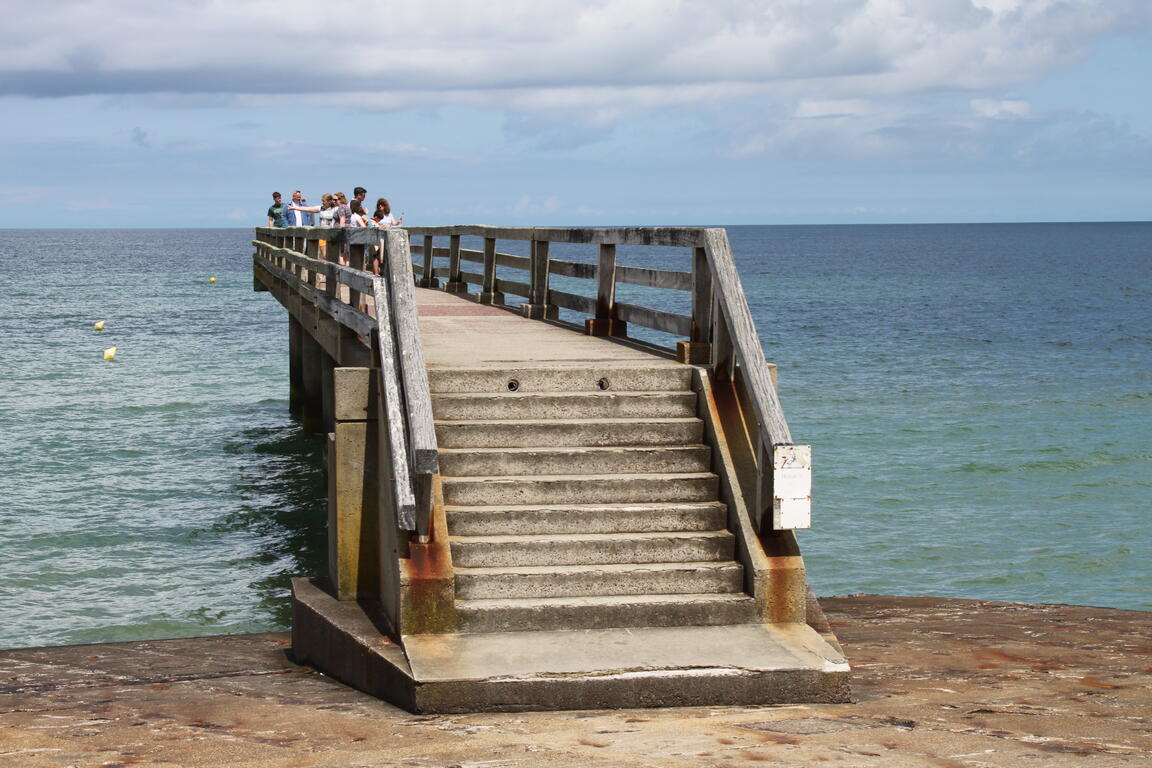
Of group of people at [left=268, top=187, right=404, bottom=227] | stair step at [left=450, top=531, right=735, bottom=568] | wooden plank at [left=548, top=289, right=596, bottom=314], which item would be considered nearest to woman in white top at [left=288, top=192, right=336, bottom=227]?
group of people at [left=268, top=187, right=404, bottom=227]

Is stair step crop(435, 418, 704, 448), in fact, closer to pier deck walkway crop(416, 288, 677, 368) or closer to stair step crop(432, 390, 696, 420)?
stair step crop(432, 390, 696, 420)

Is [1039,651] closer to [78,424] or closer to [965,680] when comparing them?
[965,680]

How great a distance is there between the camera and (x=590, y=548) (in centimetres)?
707

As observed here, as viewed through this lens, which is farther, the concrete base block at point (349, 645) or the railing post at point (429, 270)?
the railing post at point (429, 270)

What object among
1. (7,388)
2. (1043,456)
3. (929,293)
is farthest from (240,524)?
(929,293)

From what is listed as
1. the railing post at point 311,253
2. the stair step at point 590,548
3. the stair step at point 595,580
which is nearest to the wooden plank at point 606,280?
the stair step at point 590,548

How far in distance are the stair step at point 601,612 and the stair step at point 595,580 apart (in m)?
0.05

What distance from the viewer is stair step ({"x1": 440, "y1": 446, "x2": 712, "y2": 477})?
7.45 meters

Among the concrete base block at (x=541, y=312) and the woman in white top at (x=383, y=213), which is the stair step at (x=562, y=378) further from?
the woman in white top at (x=383, y=213)

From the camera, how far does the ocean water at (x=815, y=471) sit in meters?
13.0

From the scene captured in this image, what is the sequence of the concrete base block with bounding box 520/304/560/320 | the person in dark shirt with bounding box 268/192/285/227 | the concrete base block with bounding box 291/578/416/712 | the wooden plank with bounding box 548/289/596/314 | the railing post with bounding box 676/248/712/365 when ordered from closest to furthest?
the concrete base block with bounding box 291/578/416/712 → the railing post with bounding box 676/248/712/365 → the wooden plank with bounding box 548/289/596/314 → the concrete base block with bounding box 520/304/560/320 → the person in dark shirt with bounding box 268/192/285/227

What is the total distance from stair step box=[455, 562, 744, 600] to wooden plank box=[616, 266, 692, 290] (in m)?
2.09

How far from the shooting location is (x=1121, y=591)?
13.2m

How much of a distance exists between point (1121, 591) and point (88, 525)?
11.0 metres
